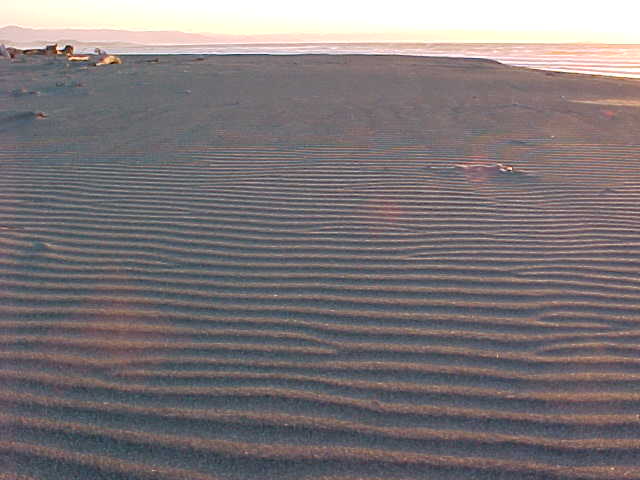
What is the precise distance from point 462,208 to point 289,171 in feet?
5.73

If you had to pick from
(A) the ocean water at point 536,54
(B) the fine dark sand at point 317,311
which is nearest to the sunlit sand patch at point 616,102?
(B) the fine dark sand at point 317,311

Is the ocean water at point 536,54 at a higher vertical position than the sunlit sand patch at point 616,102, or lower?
higher

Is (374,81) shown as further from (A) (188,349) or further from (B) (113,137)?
(A) (188,349)

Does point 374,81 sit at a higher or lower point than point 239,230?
higher

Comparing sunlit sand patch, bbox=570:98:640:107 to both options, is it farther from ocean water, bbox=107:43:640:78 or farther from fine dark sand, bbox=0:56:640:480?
ocean water, bbox=107:43:640:78

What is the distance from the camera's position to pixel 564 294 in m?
3.12

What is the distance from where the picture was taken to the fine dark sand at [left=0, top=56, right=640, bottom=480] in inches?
81.0

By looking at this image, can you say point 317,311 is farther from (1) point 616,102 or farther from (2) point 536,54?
(2) point 536,54

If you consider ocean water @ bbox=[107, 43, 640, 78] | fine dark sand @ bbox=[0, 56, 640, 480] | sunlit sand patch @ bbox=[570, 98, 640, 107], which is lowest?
fine dark sand @ bbox=[0, 56, 640, 480]

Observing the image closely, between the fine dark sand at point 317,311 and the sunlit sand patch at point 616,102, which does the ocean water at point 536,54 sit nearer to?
the sunlit sand patch at point 616,102

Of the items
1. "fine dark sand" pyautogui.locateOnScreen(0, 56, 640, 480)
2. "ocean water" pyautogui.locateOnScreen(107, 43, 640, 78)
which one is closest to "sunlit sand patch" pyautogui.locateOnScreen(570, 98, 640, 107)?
"fine dark sand" pyautogui.locateOnScreen(0, 56, 640, 480)

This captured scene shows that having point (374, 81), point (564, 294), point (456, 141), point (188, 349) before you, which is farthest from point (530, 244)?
point (374, 81)

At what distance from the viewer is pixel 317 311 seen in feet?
9.56

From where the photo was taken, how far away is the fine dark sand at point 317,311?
2.06 metres
